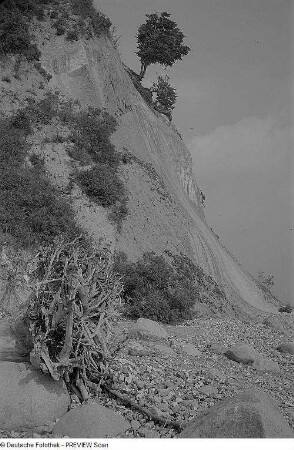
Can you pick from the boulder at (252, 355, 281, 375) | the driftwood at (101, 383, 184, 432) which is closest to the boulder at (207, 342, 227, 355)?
the boulder at (252, 355, 281, 375)

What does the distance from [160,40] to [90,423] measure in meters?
32.4

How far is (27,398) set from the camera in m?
7.28

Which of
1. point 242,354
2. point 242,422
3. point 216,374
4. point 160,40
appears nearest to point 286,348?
point 242,354

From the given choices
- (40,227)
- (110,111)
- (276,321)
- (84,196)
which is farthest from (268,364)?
(110,111)

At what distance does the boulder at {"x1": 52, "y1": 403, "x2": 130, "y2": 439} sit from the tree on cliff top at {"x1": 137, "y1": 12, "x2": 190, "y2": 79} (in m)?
31.7

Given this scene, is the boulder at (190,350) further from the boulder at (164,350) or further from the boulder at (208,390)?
the boulder at (208,390)

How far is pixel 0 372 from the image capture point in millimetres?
7543

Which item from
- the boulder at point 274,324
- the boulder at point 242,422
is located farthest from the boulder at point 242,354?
the boulder at point 274,324

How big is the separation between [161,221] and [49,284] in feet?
47.5

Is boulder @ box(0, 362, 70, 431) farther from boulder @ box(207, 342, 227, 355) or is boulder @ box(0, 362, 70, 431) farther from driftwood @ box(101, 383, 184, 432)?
boulder @ box(207, 342, 227, 355)

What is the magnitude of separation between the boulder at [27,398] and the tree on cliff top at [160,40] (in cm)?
3119

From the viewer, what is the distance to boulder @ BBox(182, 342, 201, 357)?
1215cm

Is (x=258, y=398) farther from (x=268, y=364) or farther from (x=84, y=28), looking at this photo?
(x=84, y=28)

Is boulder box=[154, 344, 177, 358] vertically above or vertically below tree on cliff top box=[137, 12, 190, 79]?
below
